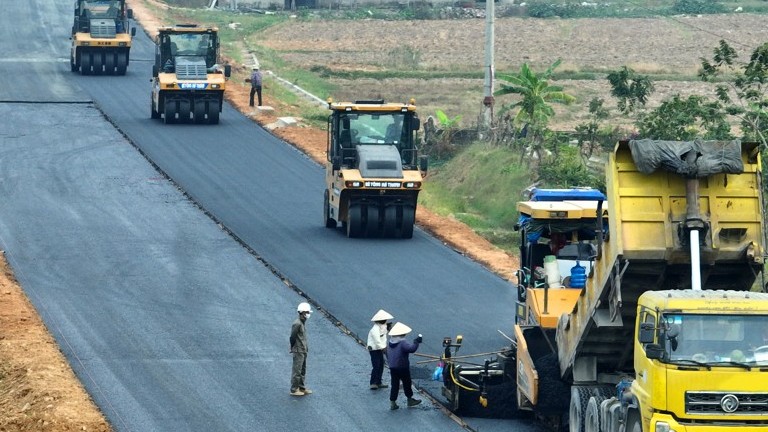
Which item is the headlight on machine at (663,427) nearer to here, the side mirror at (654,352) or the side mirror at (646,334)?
the side mirror at (654,352)

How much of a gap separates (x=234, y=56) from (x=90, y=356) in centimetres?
4425

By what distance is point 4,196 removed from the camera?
1484 inches

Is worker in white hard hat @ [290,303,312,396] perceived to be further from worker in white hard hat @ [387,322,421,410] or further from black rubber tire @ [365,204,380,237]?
black rubber tire @ [365,204,380,237]

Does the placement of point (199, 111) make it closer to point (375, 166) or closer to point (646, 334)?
point (375, 166)

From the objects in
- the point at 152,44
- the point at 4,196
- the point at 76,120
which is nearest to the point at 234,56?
the point at 152,44

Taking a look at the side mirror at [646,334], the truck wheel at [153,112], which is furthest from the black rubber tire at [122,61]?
the side mirror at [646,334]

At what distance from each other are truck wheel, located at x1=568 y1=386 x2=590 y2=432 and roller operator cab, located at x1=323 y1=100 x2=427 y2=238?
15.0m

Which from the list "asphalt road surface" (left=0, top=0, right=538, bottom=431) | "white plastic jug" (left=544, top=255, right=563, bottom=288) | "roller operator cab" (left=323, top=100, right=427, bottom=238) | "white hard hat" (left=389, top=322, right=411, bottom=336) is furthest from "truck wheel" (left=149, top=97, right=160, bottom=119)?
"white plastic jug" (left=544, top=255, right=563, bottom=288)

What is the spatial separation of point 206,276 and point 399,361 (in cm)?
987

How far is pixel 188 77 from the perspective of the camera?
47656 millimetres

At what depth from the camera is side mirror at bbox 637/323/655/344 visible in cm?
1570

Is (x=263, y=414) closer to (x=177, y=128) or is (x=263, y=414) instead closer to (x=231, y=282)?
(x=231, y=282)

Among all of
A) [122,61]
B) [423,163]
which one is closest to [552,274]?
[423,163]

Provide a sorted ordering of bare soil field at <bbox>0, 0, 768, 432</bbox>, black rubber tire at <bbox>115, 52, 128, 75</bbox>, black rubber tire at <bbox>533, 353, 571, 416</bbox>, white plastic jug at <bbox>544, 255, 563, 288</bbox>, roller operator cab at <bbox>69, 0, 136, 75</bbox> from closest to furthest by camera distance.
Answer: black rubber tire at <bbox>533, 353, 571, 416</bbox>
white plastic jug at <bbox>544, 255, 563, 288</bbox>
bare soil field at <bbox>0, 0, 768, 432</bbox>
roller operator cab at <bbox>69, 0, 136, 75</bbox>
black rubber tire at <bbox>115, 52, 128, 75</bbox>
